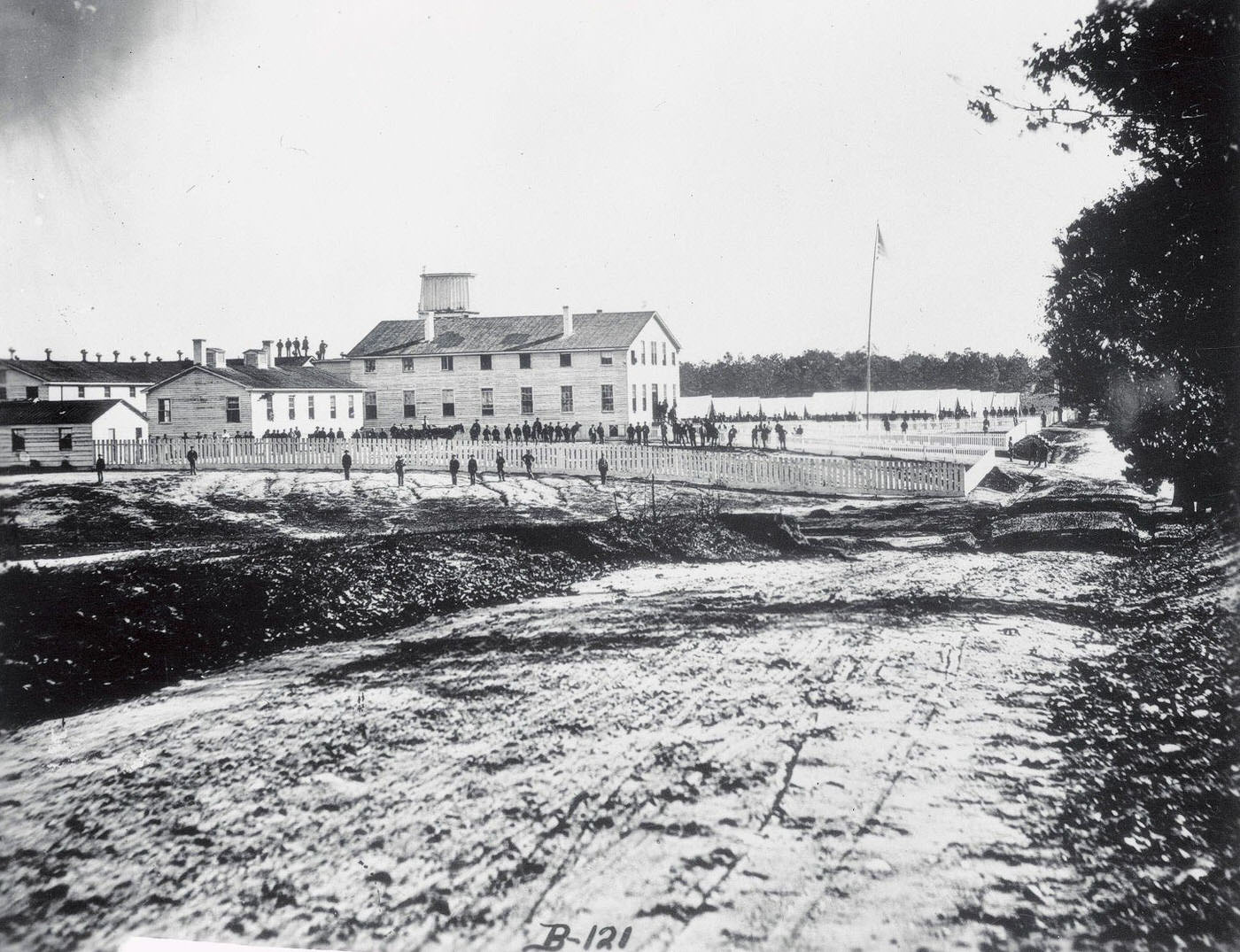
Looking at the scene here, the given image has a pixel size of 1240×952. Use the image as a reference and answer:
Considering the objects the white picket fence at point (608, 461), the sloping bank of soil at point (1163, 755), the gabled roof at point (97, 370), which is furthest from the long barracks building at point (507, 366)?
the sloping bank of soil at point (1163, 755)

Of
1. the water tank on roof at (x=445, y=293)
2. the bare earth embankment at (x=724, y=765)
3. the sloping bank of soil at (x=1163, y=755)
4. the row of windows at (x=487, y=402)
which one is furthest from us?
the row of windows at (x=487, y=402)

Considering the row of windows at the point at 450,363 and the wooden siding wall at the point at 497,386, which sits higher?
the row of windows at the point at 450,363

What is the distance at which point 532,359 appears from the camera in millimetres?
3471

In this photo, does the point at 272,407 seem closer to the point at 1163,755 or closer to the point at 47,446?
the point at 47,446

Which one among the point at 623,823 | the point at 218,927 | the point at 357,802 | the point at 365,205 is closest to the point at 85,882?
the point at 218,927

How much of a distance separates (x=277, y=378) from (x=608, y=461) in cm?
166

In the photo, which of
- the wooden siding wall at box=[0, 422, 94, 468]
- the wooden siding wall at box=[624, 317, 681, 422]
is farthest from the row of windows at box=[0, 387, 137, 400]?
the wooden siding wall at box=[624, 317, 681, 422]

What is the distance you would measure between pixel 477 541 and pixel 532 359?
2.50 feet

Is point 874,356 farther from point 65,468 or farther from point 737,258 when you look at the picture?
point 65,468

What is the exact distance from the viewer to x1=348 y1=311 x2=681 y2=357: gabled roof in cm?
314

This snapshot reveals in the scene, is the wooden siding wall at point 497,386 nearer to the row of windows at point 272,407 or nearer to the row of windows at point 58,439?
the row of windows at point 272,407

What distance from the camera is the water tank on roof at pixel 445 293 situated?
10.8 ft

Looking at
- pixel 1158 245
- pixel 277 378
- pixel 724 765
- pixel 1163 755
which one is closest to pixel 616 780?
pixel 724 765

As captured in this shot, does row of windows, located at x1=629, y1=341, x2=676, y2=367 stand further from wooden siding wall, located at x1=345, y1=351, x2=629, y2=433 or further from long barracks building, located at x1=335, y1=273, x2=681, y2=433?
wooden siding wall, located at x1=345, y1=351, x2=629, y2=433
